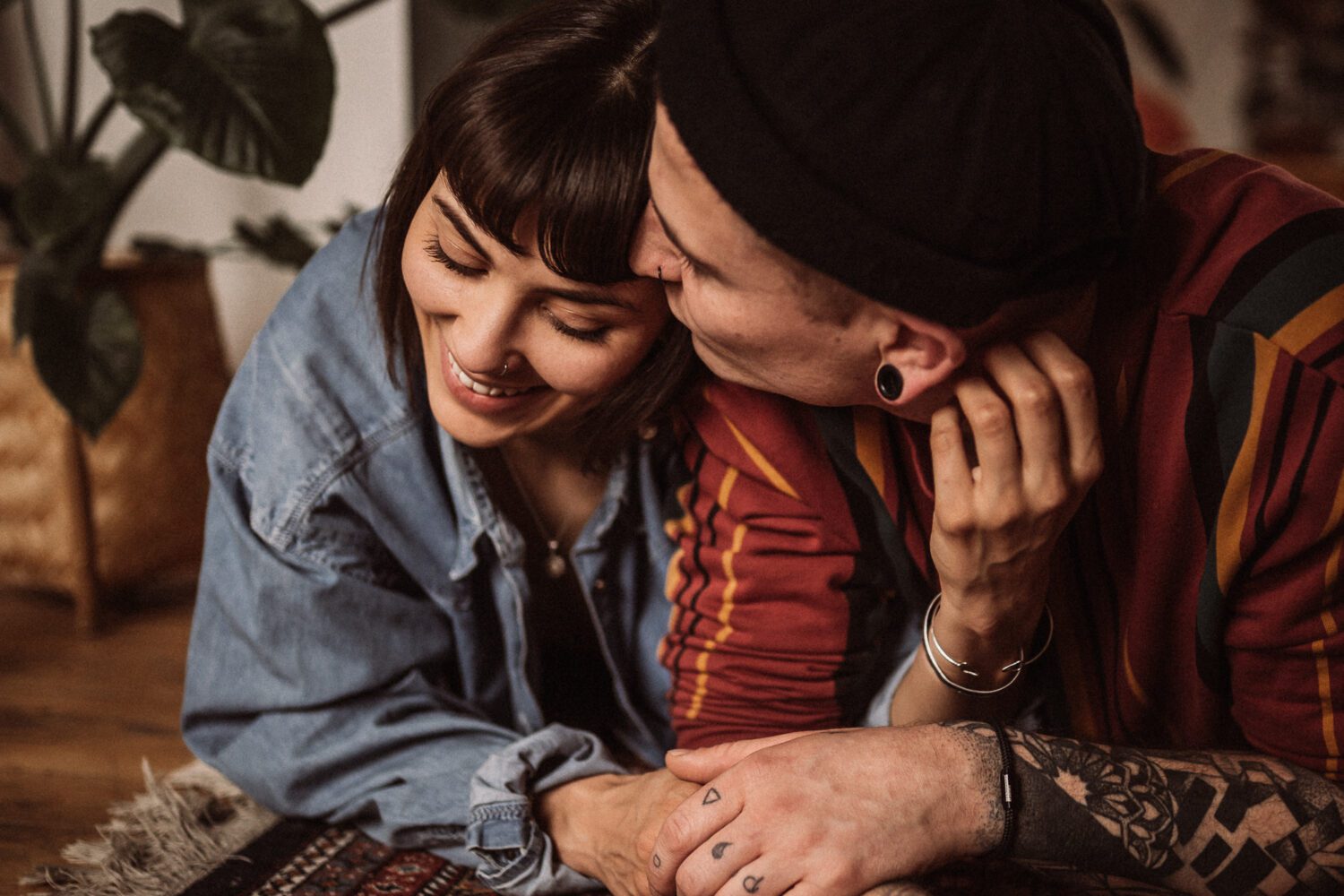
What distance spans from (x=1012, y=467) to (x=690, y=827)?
351mm

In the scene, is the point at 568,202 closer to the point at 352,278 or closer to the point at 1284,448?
the point at 352,278

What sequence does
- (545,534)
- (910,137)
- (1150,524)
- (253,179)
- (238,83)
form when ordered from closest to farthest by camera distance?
(910,137), (1150,524), (545,534), (238,83), (253,179)

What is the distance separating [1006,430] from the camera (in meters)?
0.81

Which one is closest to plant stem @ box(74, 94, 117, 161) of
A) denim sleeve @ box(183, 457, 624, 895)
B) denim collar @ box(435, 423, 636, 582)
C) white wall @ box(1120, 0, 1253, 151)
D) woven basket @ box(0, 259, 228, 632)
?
woven basket @ box(0, 259, 228, 632)

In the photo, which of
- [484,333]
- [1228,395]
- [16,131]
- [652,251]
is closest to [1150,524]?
[1228,395]

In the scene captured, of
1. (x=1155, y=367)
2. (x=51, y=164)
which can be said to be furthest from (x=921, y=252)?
(x=51, y=164)

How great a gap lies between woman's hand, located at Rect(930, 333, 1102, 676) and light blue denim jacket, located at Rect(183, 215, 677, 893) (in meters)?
0.39

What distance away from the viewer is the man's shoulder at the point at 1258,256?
0.81m

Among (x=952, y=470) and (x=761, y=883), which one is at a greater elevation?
(x=952, y=470)

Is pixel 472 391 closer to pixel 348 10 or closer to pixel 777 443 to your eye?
pixel 777 443

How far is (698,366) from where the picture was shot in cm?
108

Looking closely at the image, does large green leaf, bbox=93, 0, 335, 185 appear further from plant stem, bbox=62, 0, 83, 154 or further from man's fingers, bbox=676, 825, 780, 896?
man's fingers, bbox=676, 825, 780, 896

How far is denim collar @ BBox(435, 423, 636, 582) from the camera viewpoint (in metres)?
1.13

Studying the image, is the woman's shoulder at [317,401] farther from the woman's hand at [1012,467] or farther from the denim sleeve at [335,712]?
the woman's hand at [1012,467]
